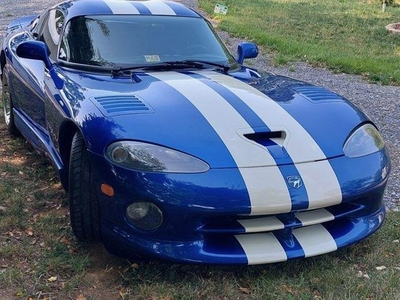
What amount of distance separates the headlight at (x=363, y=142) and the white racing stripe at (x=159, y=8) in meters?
1.89

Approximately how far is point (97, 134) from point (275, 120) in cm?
96

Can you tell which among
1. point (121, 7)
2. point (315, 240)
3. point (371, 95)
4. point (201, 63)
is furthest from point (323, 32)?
point (315, 240)

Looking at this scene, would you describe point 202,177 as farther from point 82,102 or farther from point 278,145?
point 82,102

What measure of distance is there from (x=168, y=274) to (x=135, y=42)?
1.82 metres

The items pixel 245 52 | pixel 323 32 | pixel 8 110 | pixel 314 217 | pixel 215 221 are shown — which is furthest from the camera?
pixel 323 32

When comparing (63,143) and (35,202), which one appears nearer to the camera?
(63,143)

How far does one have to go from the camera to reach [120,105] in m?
2.96

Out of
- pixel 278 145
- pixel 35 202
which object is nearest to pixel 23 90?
pixel 35 202

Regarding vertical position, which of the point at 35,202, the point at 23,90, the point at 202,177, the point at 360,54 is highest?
the point at 202,177

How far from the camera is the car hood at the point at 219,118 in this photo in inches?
107

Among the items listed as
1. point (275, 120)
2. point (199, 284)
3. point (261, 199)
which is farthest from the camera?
point (275, 120)

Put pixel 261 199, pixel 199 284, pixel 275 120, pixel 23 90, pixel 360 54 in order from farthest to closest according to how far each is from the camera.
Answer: pixel 360 54
pixel 23 90
pixel 275 120
pixel 199 284
pixel 261 199

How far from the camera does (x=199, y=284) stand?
8.91 ft

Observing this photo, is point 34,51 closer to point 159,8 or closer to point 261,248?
point 159,8
